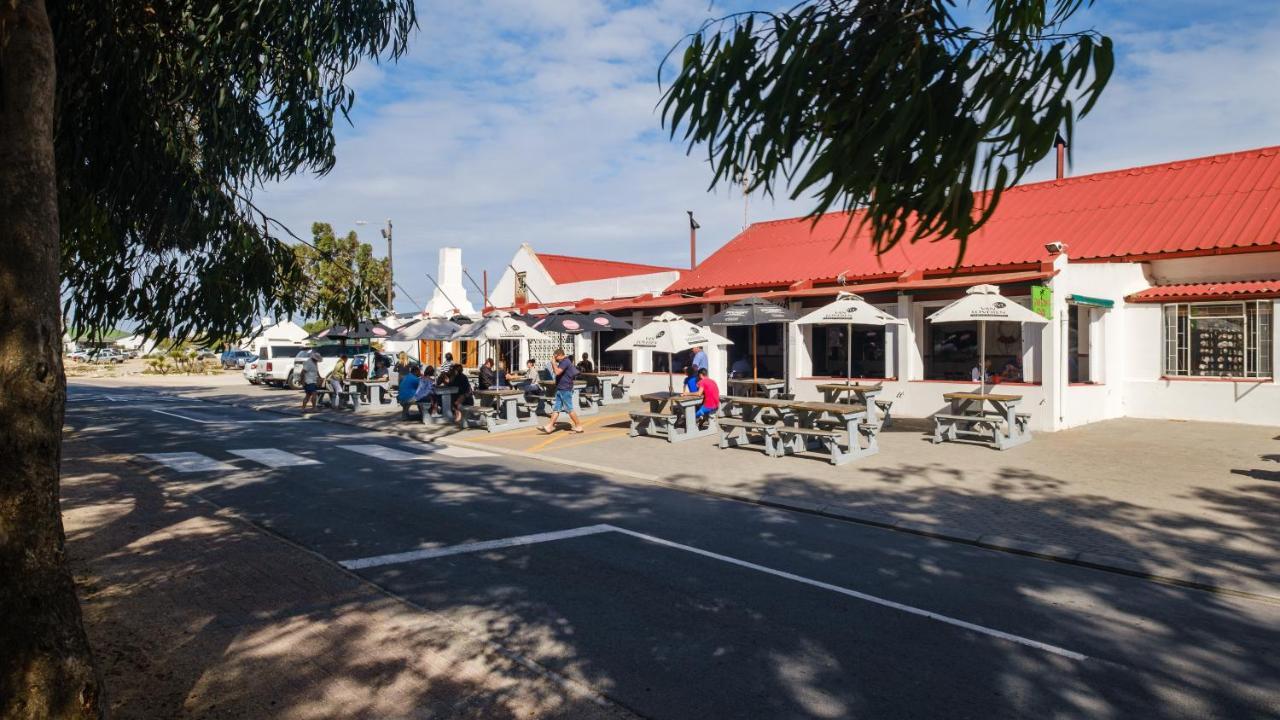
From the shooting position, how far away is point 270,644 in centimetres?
516

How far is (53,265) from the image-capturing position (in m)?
3.71

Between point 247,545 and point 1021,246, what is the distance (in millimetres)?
17624

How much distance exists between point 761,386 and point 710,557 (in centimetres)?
1347

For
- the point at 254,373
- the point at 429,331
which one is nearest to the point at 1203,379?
the point at 429,331

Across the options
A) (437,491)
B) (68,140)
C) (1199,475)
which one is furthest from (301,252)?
(1199,475)

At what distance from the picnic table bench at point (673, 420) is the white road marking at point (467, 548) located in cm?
732

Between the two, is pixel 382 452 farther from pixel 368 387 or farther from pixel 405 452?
→ pixel 368 387

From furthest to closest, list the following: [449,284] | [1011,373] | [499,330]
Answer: [449,284] < [499,330] < [1011,373]

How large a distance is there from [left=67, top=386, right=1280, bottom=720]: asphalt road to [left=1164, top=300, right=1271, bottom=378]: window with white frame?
12.5m

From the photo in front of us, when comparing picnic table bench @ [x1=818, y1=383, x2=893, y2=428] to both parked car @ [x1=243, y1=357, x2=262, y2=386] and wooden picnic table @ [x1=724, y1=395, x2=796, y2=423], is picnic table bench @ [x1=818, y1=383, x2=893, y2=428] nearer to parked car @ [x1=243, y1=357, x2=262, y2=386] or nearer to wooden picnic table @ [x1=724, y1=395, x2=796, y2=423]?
wooden picnic table @ [x1=724, y1=395, x2=796, y2=423]

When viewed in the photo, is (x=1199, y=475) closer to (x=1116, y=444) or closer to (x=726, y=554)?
(x=1116, y=444)

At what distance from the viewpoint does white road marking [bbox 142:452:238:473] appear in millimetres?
12359

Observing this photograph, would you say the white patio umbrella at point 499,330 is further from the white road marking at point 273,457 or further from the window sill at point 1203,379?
the window sill at point 1203,379

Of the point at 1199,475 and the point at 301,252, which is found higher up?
the point at 301,252
